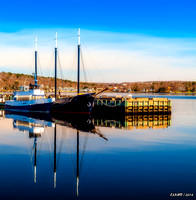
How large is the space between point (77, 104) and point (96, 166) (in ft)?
128

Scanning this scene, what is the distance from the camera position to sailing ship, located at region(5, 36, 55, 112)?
6556 centimetres

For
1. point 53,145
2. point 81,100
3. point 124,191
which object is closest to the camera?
point 124,191

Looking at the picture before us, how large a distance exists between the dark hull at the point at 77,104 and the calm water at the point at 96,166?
22.9 meters

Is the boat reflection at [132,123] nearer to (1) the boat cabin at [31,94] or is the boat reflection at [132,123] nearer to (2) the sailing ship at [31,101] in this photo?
(2) the sailing ship at [31,101]

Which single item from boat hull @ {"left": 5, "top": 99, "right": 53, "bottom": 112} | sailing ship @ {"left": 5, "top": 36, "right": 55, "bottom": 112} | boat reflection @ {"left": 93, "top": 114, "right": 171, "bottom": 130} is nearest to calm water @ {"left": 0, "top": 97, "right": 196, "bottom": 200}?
boat reflection @ {"left": 93, "top": 114, "right": 171, "bottom": 130}

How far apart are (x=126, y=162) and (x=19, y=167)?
7.63 meters

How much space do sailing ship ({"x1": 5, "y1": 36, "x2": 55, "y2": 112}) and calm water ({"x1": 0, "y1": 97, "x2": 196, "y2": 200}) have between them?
29.2 metres

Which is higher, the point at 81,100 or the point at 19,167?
the point at 81,100

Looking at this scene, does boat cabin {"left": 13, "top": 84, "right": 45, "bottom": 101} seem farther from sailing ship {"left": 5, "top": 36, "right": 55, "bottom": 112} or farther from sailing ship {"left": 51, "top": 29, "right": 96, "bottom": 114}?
sailing ship {"left": 51, "top": 29, "right": 96, "bottom": 114}

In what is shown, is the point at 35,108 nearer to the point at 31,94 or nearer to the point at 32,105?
the point at 32,105

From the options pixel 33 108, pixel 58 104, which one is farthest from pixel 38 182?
pixel 33 108

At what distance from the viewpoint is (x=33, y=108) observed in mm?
67938

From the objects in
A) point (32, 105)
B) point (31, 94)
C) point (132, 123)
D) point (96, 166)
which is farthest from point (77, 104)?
point (96, 166)

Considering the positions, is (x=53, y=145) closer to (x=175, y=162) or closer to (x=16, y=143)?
(x=16, y=143)
